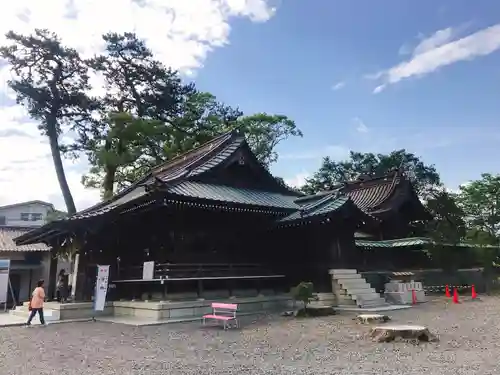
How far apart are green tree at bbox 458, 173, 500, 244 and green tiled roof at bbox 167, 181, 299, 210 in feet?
96.5

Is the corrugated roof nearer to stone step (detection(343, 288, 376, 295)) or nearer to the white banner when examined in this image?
the white banner

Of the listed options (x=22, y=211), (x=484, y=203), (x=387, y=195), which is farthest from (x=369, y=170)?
(x=22, y=211)

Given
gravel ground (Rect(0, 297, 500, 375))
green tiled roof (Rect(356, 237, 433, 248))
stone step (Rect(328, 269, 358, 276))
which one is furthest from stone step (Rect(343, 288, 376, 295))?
green tiled roof (Rect(356, 237, 433, 248))

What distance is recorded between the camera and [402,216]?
30.7 metres

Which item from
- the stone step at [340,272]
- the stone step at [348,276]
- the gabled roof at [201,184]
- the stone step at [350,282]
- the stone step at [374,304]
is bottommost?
the stone step at [374,304]

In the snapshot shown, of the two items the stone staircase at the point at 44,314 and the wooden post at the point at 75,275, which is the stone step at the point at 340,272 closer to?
the wooden post at the point at 75,275

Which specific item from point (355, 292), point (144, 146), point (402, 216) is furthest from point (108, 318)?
point (402, 216)

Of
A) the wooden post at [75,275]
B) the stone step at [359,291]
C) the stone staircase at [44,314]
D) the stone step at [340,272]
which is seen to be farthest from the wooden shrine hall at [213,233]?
the stone staircase at [44,314]

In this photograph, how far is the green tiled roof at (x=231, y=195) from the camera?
54.3ft

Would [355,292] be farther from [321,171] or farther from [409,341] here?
[321,171]

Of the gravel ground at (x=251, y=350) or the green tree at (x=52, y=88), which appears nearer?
the gravel ground at (x=251, y=350)

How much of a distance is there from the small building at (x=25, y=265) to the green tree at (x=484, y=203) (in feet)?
124

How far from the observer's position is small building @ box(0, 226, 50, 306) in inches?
1053

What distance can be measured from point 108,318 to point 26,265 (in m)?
14.2
